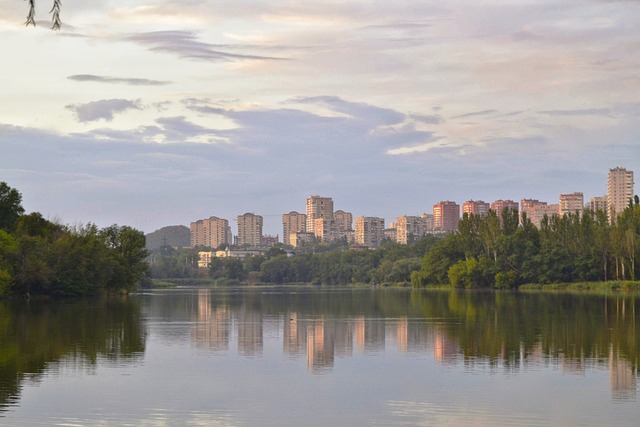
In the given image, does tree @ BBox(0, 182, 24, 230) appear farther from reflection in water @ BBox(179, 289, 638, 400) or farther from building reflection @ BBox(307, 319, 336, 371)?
building reflection @ BBox(307, 319, 336, 371)

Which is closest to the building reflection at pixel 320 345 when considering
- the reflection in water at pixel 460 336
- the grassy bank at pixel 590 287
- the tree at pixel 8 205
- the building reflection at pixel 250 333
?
the reflection in water at pixel 460 336

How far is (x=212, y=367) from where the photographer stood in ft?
85.7

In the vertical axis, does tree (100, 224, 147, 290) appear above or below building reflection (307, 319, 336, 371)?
above

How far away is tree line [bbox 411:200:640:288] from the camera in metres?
110

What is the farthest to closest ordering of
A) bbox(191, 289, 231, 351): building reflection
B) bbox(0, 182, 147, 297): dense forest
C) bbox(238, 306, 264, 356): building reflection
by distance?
bbox(0, 182, 147, 297): dense forest → bbox(191, 289, 231, 351): building reflection → bbox(238, 306, 264, 356): building reflection

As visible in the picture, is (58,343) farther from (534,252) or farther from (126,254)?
(534,252)

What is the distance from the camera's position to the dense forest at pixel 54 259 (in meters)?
72.5

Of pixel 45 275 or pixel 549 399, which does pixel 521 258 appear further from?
pixel 549 399

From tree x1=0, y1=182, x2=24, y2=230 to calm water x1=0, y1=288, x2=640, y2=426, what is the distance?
43234mm

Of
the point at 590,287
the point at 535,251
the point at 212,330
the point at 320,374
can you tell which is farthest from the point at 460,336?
the point at 535,251

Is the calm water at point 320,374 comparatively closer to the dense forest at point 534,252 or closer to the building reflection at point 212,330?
the building reflection at point 212,330

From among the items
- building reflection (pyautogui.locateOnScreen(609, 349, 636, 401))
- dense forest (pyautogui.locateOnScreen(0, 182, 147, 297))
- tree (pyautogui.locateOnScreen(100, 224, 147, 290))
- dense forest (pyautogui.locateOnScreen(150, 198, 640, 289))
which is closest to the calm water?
building reflection (pyautogui.locateOnScreen(609, 349, 636, 401))

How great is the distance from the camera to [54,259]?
258 ft

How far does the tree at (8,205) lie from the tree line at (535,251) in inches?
2319
